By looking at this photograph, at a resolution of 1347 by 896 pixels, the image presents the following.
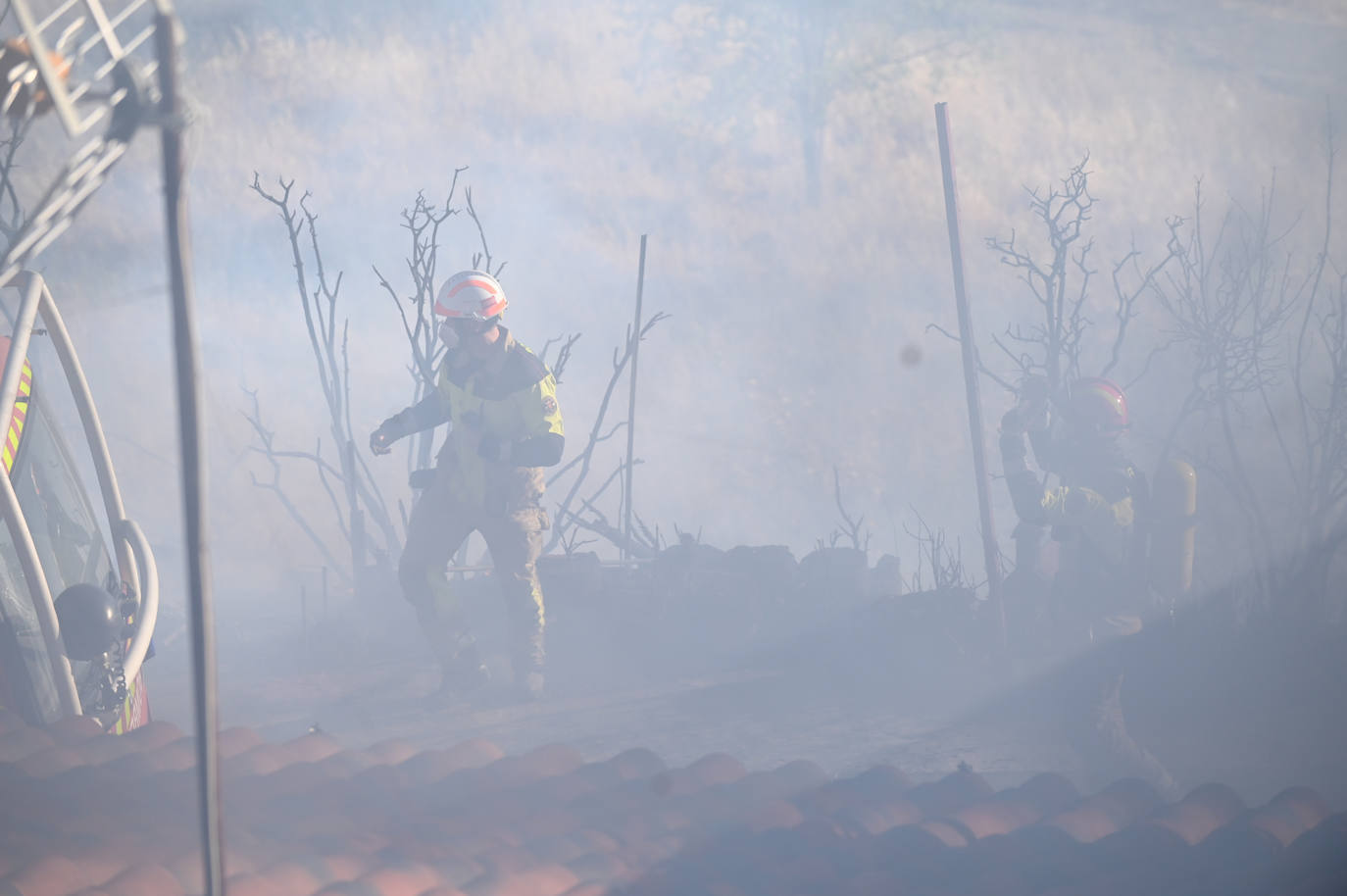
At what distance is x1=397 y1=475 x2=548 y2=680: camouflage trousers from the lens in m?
6.07

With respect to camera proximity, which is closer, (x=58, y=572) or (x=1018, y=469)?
(x=58, y=572)

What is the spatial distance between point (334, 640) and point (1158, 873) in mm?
6787

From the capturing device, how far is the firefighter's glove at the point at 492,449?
592cm

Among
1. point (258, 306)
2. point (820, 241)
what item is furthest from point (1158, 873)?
point (820, 241)

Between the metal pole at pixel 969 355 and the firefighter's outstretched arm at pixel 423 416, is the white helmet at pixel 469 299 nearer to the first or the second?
the firefighter's outstretched arm at pixel 423 416

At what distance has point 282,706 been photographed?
6.51 meters

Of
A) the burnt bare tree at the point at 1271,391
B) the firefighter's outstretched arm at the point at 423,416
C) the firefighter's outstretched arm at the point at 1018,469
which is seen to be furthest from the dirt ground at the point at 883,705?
the firefighter's outstretched arm at the point at 423,416

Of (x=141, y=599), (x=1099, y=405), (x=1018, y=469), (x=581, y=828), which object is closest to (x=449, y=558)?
(x=141, y=599)

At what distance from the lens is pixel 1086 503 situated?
6.81 metres

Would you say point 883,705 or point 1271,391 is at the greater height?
point 883,705

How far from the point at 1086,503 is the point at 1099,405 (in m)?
0.66

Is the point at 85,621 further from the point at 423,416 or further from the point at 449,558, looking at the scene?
the point at 423,416

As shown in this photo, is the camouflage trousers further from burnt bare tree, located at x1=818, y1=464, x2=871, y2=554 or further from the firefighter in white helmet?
burnt bare tree, located at x1=818, y1=464, x2=871, y2=554

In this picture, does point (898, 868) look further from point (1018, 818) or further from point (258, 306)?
point (258, 306)
